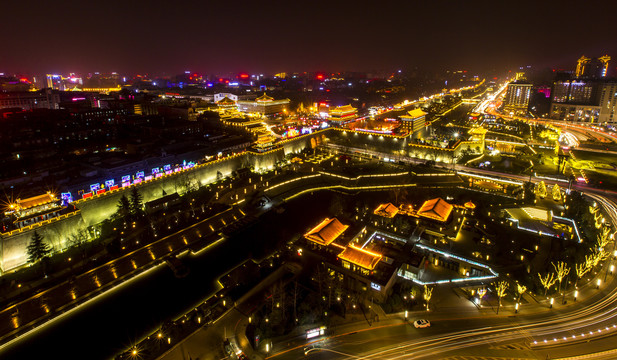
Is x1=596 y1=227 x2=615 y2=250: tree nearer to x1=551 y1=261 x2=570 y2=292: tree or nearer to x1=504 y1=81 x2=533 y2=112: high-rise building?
x1=551 y1=261 x2=570 y2=292: tree

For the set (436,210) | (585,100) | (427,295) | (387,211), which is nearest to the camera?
(427,295)

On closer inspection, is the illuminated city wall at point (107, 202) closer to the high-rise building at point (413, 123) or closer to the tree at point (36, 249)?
the tree at point (36, 249)

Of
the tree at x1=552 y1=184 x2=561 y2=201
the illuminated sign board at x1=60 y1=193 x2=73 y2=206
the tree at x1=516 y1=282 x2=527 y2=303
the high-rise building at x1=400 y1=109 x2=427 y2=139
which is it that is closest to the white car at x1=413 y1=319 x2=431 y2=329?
the tree at x1=516 y1=282 x2=527 y2=303

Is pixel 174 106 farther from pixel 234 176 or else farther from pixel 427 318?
pixel 427 318

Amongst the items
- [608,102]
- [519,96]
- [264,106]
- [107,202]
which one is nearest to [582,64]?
[519,96]

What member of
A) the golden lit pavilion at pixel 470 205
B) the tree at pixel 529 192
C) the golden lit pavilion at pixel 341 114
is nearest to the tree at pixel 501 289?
the golden lit pavilion at pixel 470 205

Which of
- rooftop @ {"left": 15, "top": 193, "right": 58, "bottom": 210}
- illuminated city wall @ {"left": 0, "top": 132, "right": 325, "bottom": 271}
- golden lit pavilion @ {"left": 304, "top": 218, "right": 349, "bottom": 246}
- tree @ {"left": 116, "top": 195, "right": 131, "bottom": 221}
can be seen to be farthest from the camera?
tree @ {"left": 116, "top": 195, "right": 131, "bottom": 221}

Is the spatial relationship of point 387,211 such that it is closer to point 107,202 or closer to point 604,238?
point 604,238

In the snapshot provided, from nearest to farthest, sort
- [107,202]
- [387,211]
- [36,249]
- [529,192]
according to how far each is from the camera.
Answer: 1. [36,249]
2. [107,202]
3. [387,211]
4. [529,192]
